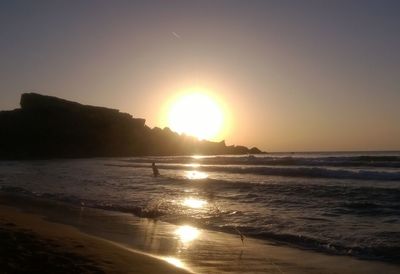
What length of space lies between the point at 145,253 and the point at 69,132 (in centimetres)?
10524

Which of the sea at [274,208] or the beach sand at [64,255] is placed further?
the sea at [274,208]

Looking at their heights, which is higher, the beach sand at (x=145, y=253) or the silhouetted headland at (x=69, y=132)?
the silhouetted headland at (x=69, y=132)

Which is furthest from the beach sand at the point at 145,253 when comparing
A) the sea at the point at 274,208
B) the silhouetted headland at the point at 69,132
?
the silhouetted headland at the point at 69,132

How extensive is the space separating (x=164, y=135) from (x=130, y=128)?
1189 cm

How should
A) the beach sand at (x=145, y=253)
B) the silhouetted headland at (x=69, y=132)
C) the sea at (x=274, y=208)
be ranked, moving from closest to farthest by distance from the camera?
1. the beach sand at (x=145, y=253)
2. the sea at (x=274, y=208)
3. the silhouetted headland at (x=69, y=132)

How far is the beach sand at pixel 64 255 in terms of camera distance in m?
7.20

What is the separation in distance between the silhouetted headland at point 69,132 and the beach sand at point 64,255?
3707 inches

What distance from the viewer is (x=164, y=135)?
13112 centimetres

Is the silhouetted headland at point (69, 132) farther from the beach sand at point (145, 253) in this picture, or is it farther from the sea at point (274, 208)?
the beach sand at point (145, 253)

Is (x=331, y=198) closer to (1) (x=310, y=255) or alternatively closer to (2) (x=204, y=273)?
(1) (x=310, y=255)

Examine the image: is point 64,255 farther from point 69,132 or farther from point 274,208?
point 69,132

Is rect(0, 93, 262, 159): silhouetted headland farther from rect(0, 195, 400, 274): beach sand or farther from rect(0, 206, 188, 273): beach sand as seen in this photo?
rect(0, 206, 188, 273): beach sand

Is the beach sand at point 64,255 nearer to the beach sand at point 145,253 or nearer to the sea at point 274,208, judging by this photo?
the beach sand at point 145,253

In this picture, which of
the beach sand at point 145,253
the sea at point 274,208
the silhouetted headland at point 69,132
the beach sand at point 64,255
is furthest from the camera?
the silhouetted headland at point 69,132
